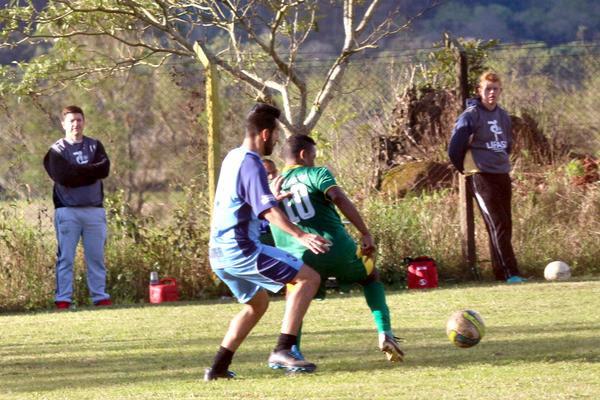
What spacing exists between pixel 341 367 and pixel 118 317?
175 inches

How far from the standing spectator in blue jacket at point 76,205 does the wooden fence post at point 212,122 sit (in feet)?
3.42

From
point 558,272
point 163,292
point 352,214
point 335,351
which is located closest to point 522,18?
point 558,272

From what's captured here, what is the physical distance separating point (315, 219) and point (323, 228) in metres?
0.08

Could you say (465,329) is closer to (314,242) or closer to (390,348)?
(390,348)

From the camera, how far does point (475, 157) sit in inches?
556

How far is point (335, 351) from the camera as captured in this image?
9.29m

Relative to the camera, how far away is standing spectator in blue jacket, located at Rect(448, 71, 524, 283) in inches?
551

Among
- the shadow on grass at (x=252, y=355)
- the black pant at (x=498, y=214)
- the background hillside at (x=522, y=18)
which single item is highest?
the background hillside at (x=522, y=18)

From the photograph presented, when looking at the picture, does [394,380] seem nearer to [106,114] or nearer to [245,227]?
[245,227]

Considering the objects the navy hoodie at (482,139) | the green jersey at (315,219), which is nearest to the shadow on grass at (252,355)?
the green jersey at (315,219)

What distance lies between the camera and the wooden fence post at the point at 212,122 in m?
13.9

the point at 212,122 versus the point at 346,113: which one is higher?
the point at 346,113

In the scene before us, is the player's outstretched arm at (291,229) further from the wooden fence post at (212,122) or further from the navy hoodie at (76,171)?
the navy hoodie at (76,171)

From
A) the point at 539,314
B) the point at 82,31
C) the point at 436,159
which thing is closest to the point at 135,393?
the point at 539,314
